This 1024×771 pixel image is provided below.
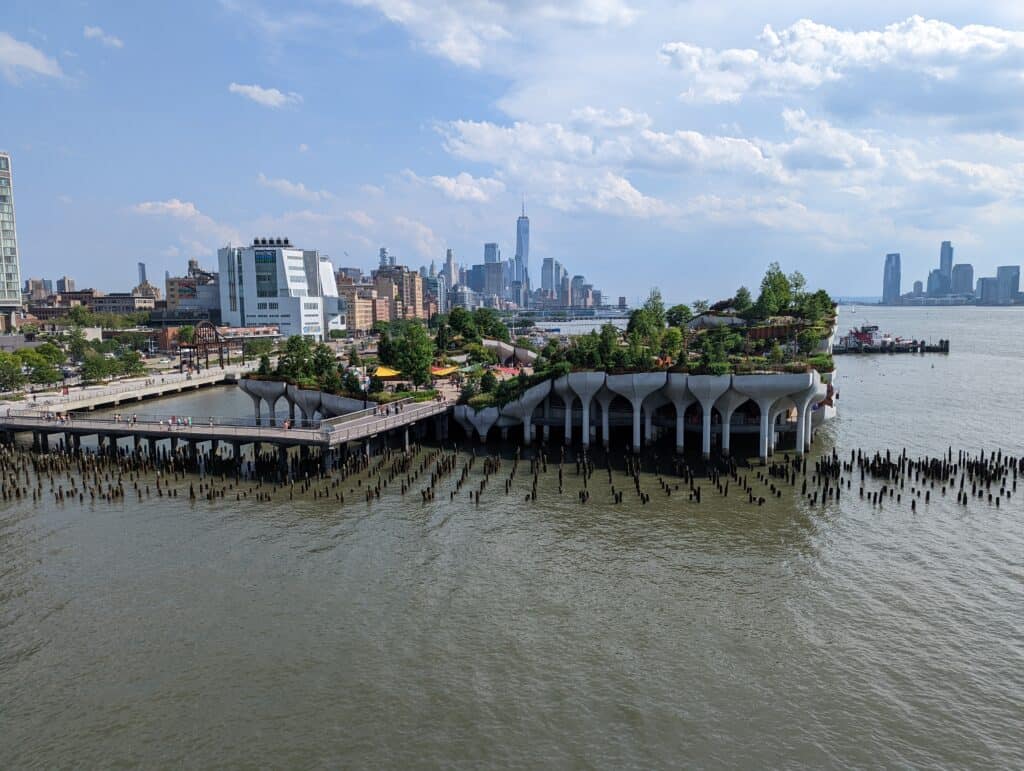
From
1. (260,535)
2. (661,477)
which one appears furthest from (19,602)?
(661,477)

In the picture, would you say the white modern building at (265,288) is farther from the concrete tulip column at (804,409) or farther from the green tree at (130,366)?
the concrete tulip column at (804,409)

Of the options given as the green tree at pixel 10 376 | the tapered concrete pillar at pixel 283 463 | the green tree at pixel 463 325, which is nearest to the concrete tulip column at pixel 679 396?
the tapered concrete pillar at pixel 283 463

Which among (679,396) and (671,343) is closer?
(679,396)

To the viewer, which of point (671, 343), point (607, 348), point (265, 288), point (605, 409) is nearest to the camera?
point (605, 409)

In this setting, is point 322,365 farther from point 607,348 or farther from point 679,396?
point 679,396

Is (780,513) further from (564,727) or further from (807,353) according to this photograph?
(807,353)

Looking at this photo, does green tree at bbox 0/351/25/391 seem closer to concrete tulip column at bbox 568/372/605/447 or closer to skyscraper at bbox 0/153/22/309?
skyscraper at bbox 0/153/22/309

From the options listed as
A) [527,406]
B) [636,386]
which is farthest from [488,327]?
[636,386]
